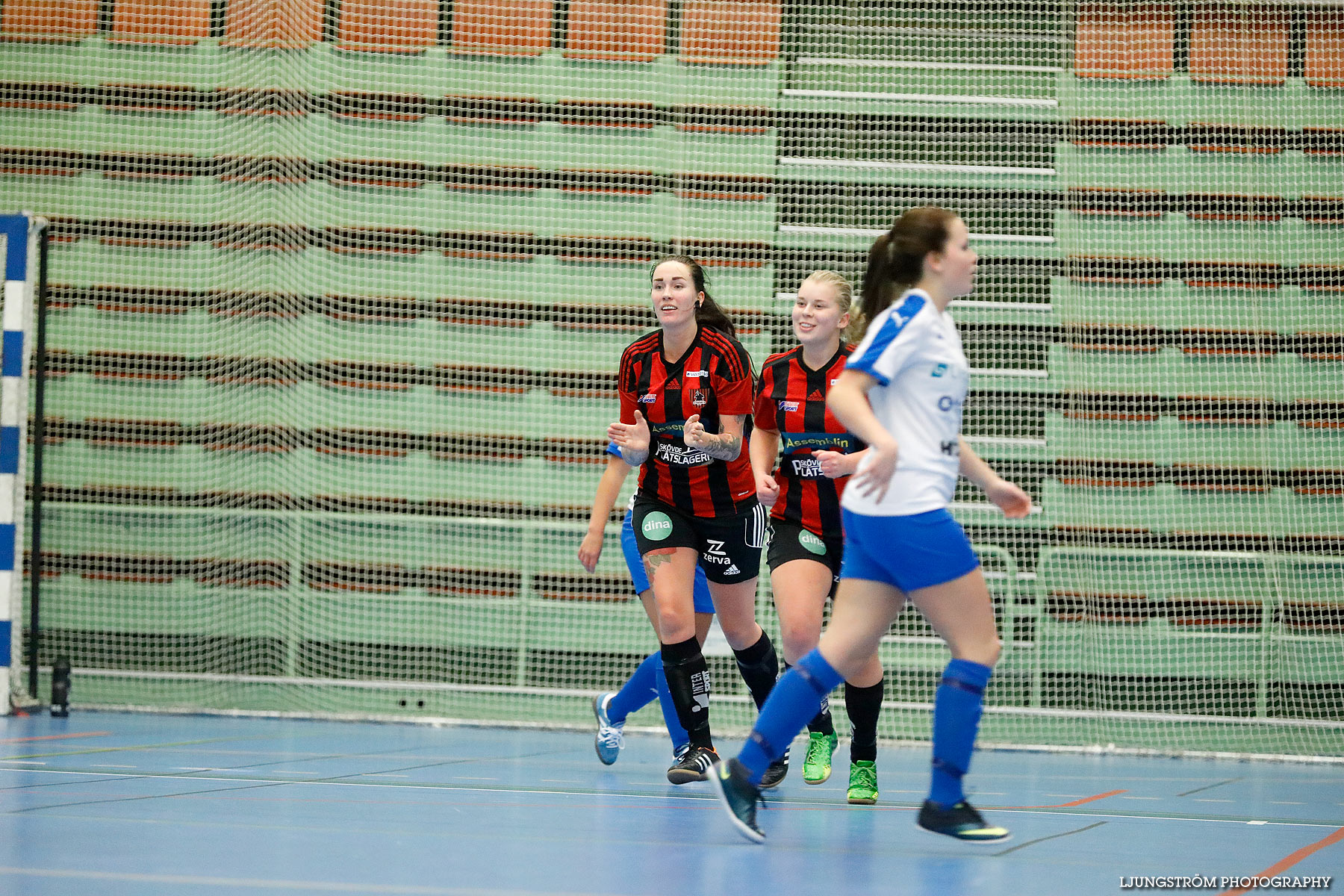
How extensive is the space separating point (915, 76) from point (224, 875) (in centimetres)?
815

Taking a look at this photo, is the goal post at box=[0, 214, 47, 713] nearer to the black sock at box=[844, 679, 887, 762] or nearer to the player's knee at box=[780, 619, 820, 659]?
the player's knee at box=[780, 619, 820, 659]

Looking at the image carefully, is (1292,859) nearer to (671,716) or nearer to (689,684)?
(689,684)

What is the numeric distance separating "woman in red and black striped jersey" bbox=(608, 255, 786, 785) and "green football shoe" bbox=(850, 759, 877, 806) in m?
0.28

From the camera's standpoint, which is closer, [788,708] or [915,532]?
[915,532]

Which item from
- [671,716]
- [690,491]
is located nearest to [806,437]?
[690,491]

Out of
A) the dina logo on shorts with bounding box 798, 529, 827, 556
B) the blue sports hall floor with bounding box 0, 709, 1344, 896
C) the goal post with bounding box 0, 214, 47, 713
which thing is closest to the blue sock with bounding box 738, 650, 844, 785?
the blue sports hall floor with bounding box 0, 709, 1344, 896

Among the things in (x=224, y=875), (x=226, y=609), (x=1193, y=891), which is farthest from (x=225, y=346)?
(x=1193, y=891)

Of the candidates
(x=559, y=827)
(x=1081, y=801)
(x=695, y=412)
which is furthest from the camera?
(x=1081, y=801)

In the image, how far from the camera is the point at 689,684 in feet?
15.0

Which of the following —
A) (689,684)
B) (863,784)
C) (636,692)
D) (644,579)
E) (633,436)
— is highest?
(633,436)

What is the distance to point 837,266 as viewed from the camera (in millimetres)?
9461

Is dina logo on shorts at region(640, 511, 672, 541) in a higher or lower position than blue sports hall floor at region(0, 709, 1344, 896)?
higher

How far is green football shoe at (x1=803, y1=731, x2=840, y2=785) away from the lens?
4684 mm

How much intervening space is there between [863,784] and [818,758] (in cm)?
38
